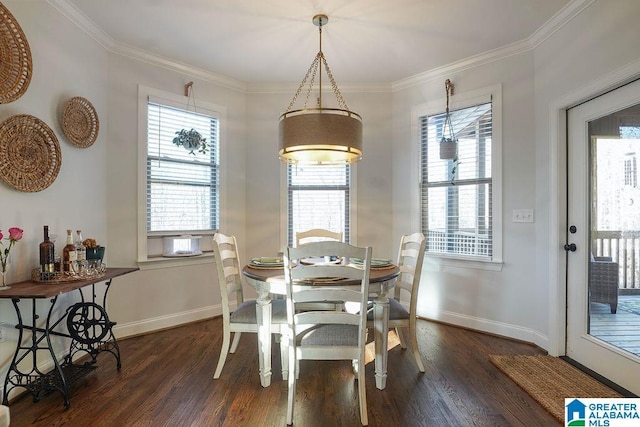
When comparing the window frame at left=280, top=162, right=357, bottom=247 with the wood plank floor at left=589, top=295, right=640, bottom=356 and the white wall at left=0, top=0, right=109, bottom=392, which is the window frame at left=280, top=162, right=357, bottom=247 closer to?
the white wall at left=0, top=0, right=109, bottom=392

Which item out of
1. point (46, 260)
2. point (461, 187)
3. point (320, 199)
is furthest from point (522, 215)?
point (46, 260)

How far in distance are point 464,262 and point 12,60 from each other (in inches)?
156

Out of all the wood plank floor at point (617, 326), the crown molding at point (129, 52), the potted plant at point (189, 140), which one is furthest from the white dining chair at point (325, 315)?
the crown molding at point (129, 52)

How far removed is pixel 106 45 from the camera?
9.94 feet

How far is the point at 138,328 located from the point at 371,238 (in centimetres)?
265

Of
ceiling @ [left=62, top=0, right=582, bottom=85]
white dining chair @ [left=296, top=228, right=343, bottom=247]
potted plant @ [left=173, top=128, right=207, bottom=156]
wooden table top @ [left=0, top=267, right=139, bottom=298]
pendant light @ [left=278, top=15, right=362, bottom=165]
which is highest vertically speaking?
ceiling @ [left=62, top=0, right=582, bottom=85]

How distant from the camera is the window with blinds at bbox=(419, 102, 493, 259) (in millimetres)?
3367

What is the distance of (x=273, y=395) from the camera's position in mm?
2152

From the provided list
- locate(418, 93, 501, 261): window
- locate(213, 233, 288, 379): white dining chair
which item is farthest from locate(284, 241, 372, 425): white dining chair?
locate(418, 93, 501, 261): window

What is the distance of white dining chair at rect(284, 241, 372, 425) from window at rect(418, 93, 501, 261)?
202 cm

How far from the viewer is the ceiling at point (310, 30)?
2.54 meters

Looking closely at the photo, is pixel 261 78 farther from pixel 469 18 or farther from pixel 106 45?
pixel 469 18

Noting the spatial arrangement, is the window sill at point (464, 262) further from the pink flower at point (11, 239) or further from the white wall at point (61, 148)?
the pink flower at point (11, 239)

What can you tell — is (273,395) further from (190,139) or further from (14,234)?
(190,139)
